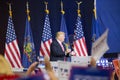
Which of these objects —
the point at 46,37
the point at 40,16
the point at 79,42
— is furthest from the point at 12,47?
the point at 79,42

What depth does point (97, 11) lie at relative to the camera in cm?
817

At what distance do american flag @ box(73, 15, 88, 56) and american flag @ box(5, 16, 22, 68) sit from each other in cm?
153

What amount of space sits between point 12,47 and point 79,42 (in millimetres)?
1762

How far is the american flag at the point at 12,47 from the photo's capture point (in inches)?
329

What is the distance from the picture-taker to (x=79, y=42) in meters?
8.35

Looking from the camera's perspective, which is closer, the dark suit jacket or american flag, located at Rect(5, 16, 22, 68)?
the dark suit jacket

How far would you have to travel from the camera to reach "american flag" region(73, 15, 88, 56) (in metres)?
8.34

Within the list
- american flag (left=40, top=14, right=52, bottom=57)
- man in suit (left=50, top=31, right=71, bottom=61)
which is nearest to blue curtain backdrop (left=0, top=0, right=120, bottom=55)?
american flag (left=40, top=14, right=52, bottom=57)

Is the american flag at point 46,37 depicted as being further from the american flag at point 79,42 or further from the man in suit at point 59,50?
the man in suit at point 59,50

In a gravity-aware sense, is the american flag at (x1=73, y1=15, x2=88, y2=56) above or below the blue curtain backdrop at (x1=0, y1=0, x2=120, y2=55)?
below

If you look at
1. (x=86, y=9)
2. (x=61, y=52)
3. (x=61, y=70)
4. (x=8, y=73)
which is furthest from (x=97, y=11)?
(x=8, y=73)

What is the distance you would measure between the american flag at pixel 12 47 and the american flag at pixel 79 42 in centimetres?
153

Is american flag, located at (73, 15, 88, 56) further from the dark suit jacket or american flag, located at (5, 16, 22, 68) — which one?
the dark suit jacket

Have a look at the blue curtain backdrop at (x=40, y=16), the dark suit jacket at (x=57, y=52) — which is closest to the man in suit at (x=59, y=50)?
the dark suit jacket at (x=57, y=52)
